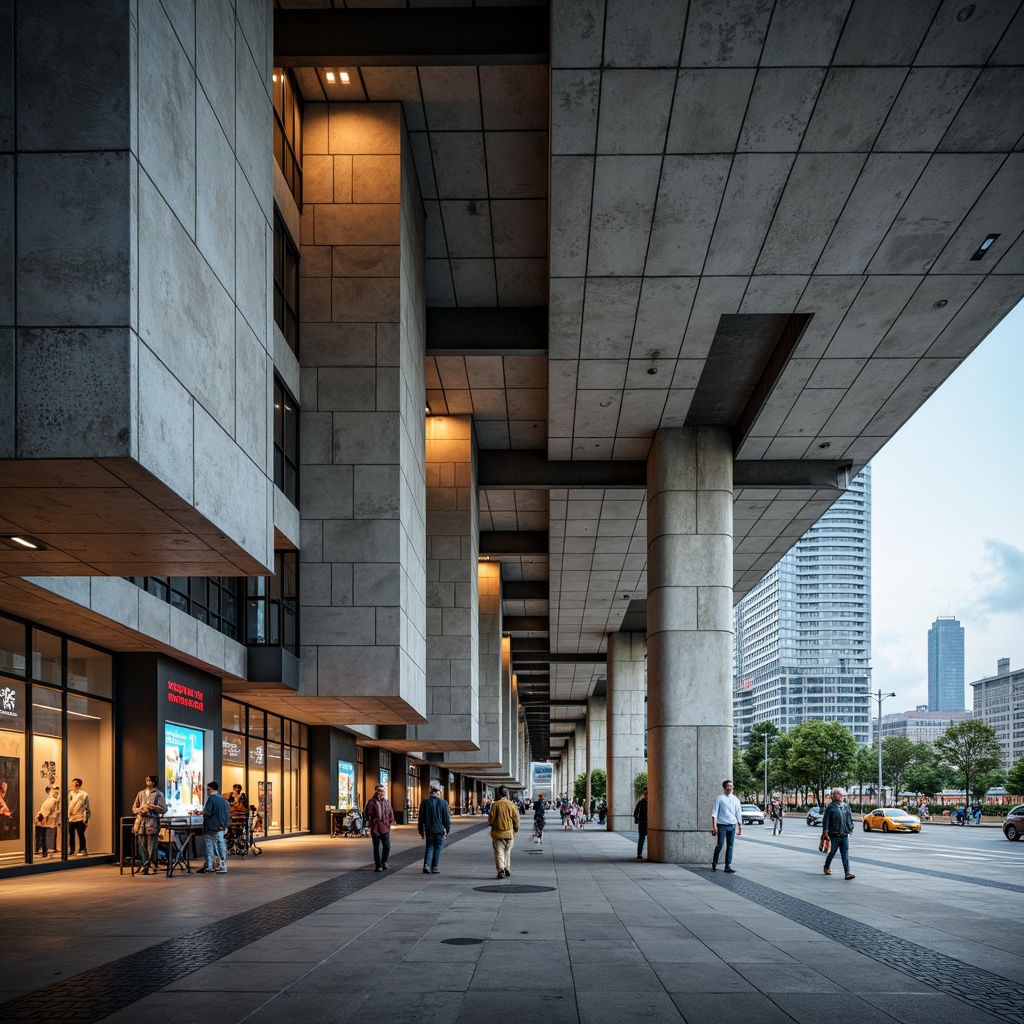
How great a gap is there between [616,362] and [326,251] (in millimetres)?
5978

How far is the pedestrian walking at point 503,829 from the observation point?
17781 millimetres

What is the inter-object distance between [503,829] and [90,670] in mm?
7847

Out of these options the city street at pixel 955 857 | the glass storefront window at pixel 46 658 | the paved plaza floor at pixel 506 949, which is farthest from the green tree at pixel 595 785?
the glass storefront window at pixel 46 658

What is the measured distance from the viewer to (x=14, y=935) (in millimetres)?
10664

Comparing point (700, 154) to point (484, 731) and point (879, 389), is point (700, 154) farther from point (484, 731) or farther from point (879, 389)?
point (484, 731)

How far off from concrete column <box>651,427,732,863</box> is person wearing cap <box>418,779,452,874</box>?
5853mm

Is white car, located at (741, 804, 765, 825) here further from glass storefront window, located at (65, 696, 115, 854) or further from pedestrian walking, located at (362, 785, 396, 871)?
glass storefront window, located at (65, 696, 115, 854)

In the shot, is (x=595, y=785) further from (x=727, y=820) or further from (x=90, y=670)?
(x=90, y=670)

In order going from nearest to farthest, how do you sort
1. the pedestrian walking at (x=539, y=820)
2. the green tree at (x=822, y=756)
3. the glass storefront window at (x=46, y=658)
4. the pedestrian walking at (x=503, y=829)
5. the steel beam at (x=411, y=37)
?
1. the steel beam at (x=411, y=37)
2. the glass storefront window at (x=46, y=658)
3. the pedestrian walking at (x=503, y=829)
4. the pedestrian walking at (x=539, y=820)
5. the green tree at (x=822, y=756)

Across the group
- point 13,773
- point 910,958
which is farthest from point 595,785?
point 910,958

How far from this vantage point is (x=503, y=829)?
1778 centimetres

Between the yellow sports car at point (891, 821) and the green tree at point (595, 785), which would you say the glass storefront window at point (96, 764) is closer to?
the yellow sports car at point (891, 821)

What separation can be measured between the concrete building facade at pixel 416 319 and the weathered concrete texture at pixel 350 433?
6 cm

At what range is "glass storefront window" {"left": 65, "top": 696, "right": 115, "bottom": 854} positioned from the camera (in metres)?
19.2
